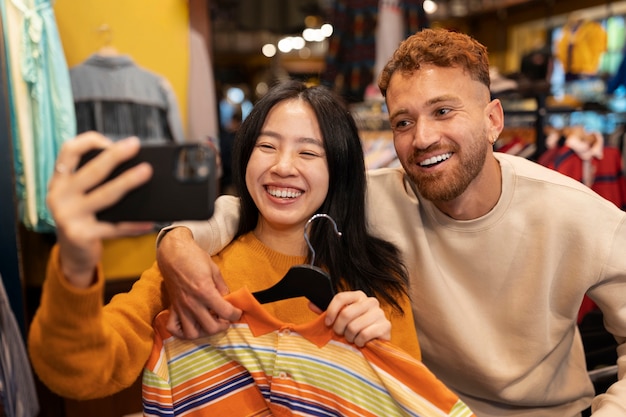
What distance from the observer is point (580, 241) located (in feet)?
4.50

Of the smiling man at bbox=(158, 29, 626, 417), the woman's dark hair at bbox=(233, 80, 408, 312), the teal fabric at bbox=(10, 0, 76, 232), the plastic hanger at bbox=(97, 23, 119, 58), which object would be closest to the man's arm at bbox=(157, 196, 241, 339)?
the smiling man at bbox=(158, 29, 626, 417)

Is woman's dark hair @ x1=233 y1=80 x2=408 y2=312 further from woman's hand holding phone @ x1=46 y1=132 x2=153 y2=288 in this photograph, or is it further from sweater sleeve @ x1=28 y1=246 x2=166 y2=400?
Result: woman's hand holding phone @ x1=46 y1=132 x2=153 y2=288

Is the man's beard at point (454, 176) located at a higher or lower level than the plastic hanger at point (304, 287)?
higher

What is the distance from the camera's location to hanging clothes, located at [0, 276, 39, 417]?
1790 mm

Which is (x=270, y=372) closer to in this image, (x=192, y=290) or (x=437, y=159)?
(x=192, y=290)

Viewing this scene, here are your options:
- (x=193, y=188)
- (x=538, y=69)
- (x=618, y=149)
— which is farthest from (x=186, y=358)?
(x=538, y=69)

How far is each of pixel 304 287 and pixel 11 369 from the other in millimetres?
1323

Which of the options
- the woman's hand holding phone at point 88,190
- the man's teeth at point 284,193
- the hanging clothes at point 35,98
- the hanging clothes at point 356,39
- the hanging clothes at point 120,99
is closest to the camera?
the woman's hand holding phone at point 88,190

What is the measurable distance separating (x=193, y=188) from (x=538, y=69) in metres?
3.28

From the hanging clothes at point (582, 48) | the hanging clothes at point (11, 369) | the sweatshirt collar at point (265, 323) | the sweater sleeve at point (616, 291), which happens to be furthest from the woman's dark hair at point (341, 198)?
the hanging clothes at point (582, 48)

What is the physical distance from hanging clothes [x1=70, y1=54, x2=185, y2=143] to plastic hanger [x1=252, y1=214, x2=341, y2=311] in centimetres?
197

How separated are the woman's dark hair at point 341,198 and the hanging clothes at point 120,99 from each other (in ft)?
5.36

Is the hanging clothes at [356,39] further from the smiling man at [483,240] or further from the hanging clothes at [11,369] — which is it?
the hanging clothes at [11,369]

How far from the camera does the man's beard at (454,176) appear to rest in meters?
1.40
